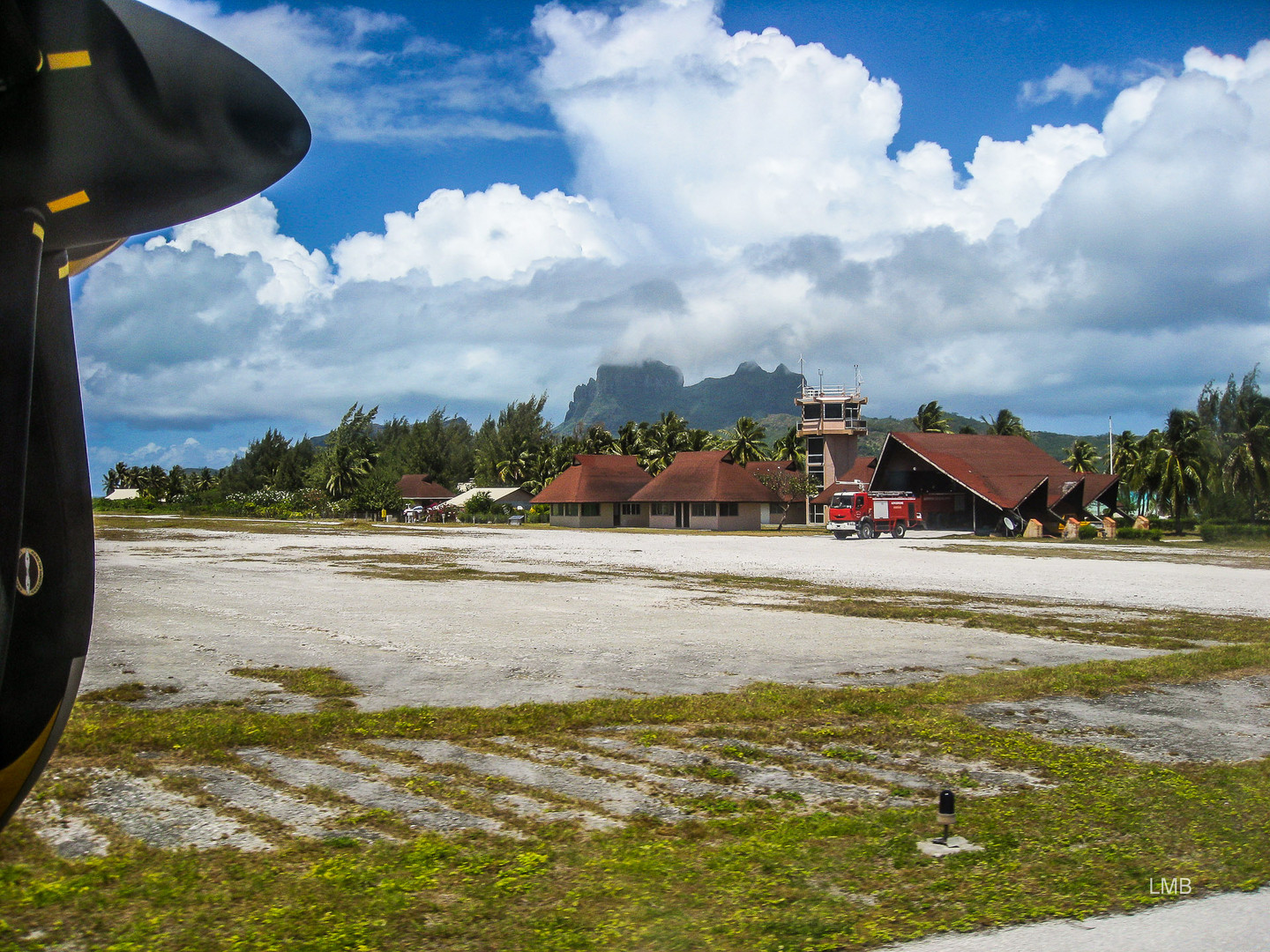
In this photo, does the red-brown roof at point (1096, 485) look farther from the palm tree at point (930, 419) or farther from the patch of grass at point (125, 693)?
the patch of grass at point (125, 693)

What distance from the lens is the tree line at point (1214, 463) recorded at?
55750 millimetres

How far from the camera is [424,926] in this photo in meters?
3.97

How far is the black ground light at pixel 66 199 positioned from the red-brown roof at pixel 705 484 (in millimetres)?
70557

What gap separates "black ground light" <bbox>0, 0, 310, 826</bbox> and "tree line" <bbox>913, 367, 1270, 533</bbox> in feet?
204

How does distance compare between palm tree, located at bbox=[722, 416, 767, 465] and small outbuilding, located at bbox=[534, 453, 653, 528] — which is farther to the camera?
palm tree, located at bbox=[722, 416, 767, 465]

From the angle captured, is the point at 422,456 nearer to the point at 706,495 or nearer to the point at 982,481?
the point at 706,495

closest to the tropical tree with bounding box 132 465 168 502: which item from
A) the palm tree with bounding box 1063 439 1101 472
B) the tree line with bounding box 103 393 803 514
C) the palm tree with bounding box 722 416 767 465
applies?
the tree line with bounding box 103 393 803 514

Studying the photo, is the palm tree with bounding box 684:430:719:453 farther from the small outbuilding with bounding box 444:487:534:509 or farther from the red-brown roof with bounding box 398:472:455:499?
the red-brown roof with bounding box 398:472:455:499

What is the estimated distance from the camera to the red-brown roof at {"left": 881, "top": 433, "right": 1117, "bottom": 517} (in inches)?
2306

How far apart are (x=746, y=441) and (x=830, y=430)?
12.5 metres

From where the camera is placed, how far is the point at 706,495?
242ft

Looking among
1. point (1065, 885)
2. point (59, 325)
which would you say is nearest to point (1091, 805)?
point (1065, 885)

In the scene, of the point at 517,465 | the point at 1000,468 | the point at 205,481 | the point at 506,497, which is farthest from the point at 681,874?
the point at 205,481

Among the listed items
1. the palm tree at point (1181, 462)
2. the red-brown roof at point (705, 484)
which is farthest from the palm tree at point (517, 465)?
the palm tree at point (1181, 462)
